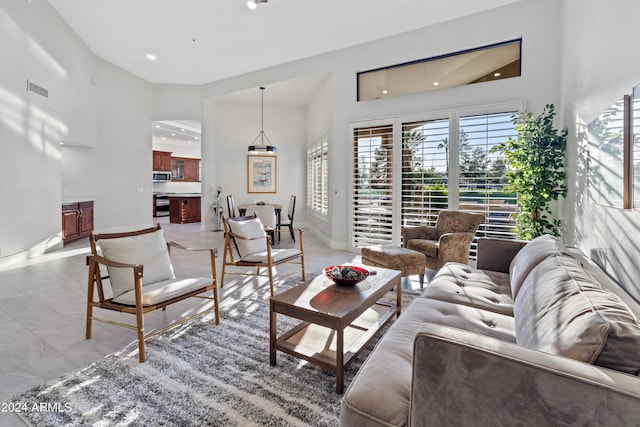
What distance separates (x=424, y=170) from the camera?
493cm

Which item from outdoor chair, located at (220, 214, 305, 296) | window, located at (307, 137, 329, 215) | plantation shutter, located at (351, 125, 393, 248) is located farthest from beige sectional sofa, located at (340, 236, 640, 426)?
window, located at (307, 137, 329, 215)

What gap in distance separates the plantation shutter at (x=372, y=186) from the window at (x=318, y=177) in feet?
4.01

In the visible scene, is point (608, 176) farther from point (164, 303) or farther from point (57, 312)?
point (57, 312)

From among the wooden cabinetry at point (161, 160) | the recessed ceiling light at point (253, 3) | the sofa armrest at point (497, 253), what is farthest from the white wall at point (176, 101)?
the sofa armrest at point (497, 253)

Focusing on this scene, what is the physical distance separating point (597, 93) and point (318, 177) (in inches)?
226

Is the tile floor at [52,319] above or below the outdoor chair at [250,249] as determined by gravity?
below

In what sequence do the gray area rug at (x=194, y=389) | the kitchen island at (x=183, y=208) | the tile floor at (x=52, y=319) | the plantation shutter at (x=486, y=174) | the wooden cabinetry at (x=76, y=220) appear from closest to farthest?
the gray area rug at (x=194, y=389), the tile floor at (x=52, y=319), the plantation shutter at (x=486, y=174), the wooden cabinetry at (x=76, y=220), the kitchen island at (x=183, y=208)

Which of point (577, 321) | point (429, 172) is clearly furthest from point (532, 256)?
point (429, 172)

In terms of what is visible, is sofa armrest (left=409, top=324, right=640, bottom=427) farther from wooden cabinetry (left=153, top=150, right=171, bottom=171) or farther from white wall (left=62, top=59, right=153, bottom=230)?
wooden cabinetry (left=153, top=150, right=171, bottom=171)

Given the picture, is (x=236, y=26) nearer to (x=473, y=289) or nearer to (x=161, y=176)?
(x=473, y=289)

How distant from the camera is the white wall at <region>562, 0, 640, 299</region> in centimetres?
188

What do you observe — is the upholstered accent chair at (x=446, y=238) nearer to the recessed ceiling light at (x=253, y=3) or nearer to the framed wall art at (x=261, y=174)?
the recessed ceiling light at (x=253, y=3)

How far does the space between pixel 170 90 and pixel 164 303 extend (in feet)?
25.0

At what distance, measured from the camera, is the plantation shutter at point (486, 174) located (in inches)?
171
